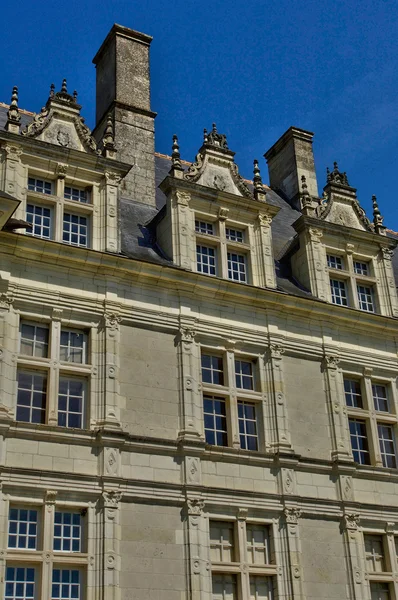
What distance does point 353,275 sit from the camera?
70.6 feet

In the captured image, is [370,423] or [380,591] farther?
[370,423]

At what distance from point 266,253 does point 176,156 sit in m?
3.03

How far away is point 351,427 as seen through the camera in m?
19.7

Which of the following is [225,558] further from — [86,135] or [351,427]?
[86,135]

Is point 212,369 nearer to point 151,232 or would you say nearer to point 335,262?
point 151,232

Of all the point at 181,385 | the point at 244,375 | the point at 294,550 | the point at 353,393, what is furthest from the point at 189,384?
the point at 353,393

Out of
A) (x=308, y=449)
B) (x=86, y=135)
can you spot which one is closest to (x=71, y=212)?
(x=86, y=135)

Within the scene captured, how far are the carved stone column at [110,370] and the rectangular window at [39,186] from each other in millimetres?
2940

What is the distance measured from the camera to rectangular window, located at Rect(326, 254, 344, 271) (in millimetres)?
21641

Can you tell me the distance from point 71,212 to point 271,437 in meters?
6.17

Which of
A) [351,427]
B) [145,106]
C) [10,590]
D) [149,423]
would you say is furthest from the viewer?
[145,106]

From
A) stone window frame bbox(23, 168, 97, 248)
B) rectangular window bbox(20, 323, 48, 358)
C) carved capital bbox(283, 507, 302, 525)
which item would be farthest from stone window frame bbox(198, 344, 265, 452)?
stone window frame bbox(23, 168, 97, 248)

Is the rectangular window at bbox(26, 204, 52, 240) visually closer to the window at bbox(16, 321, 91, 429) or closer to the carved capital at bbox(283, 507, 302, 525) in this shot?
the window at bbox(16, 321, 91, 429)

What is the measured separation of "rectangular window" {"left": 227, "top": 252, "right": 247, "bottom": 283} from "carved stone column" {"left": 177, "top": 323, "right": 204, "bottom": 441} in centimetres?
208
